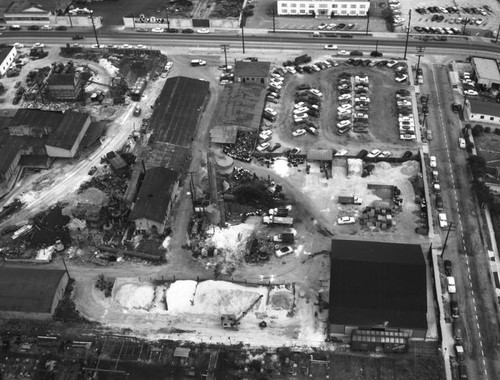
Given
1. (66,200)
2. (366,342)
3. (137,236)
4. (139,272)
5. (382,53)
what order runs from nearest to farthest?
(366,342)
(139,272)
(137,236)
(66,200)
(382,53)

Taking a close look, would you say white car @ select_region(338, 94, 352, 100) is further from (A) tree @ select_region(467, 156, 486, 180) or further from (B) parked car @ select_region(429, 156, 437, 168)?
(A) tree @ select_region(467, 156, 486, 180)

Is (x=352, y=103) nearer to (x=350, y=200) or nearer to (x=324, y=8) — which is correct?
(x=350, y=200)

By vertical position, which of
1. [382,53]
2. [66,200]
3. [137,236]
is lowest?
[137,236]

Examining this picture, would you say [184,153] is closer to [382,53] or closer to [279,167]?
[279,167]

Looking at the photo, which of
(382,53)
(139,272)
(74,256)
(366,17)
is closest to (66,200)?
(74,256)

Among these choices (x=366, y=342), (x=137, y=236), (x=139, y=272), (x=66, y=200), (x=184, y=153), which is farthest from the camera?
(x=184, y=153)

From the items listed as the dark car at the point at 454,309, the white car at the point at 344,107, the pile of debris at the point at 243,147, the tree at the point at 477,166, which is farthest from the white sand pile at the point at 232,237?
the tree at the point at 477,166

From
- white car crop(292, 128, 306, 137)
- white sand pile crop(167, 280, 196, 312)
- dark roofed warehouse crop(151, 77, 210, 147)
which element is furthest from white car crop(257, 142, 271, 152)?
white sand pile crop(167, 280, 196, 312)

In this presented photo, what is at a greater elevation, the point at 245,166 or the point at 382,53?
the point at 382,53
